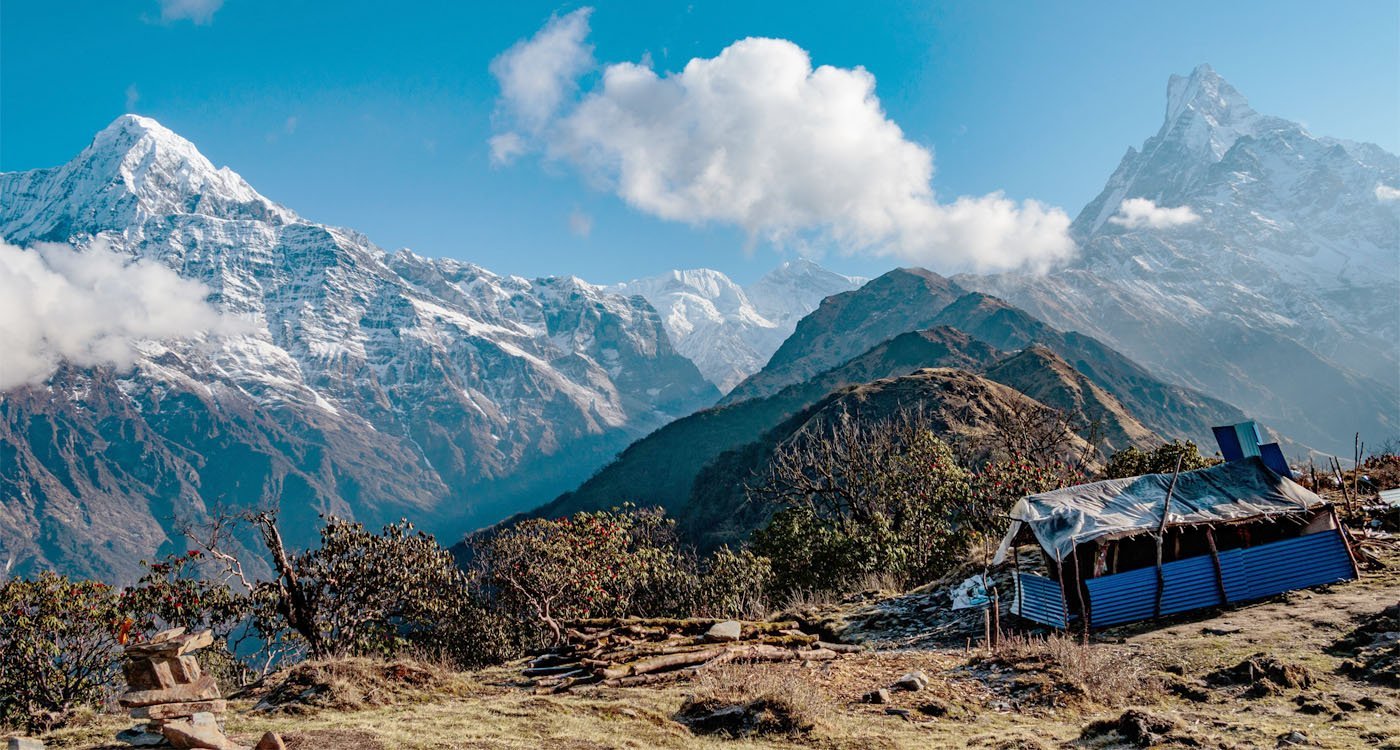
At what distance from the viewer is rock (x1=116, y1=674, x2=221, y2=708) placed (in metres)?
11.3

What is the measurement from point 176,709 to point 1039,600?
17994 mm

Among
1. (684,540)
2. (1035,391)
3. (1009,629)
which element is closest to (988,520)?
(1009,629)

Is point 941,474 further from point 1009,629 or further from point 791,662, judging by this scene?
point 791,662

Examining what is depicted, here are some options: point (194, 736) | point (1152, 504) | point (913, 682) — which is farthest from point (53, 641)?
point (1152, 504)

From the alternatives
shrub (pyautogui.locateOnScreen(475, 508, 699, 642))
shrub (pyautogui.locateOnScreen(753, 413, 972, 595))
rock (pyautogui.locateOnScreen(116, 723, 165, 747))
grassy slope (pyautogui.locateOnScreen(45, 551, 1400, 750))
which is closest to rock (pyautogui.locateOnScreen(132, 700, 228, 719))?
grassy slope (pyautogui.locateOnScreen(45, 551, 1400, 750))

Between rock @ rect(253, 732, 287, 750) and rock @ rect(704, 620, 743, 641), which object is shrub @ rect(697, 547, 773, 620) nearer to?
rock @ rect(704, 620, 743, 641)

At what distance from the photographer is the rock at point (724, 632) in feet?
57.0

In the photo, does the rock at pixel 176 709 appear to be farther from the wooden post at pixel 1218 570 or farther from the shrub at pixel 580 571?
the wooden post at pixel 1218 570

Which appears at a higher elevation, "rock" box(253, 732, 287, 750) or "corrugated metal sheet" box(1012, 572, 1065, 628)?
"rock" box(253, 732, 287, 750)

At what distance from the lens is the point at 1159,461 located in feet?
98.0

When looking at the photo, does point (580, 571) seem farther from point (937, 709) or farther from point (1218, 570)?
point (1218, 570)

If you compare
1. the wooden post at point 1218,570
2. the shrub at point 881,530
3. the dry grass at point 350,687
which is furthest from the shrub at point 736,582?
the dry grass at point 350,687

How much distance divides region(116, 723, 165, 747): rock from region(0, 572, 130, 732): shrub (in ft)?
54.6

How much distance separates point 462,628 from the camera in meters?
39.0
